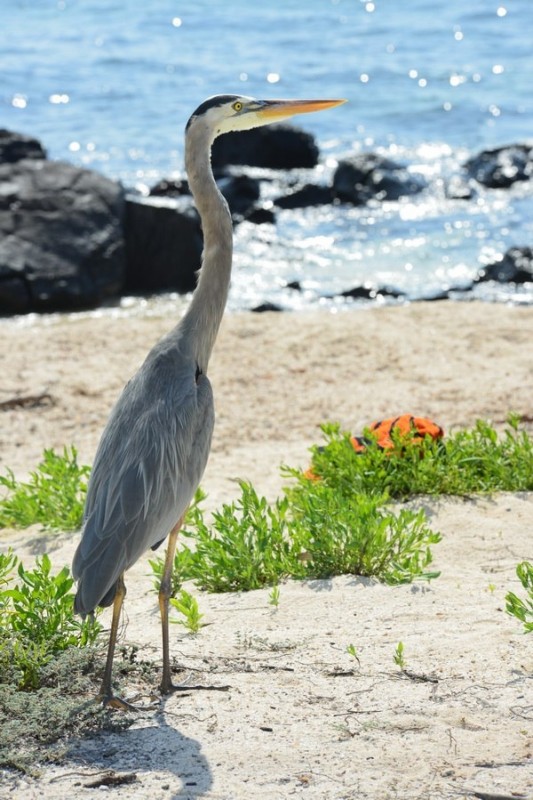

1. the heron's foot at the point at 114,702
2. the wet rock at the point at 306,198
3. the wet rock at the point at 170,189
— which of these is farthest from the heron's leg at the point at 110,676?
the wet rock at the point at 306,198

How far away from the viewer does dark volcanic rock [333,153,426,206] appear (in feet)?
54.4

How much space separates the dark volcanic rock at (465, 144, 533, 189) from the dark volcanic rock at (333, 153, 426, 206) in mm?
925

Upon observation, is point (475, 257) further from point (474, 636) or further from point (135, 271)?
point (474, 636)

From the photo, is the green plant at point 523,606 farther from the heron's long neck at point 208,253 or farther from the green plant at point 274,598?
the heron's long neck at point 208,253

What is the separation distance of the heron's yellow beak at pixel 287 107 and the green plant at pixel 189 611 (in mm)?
2097

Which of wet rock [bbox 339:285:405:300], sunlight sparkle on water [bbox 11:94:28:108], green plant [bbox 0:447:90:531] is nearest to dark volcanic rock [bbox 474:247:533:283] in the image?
wet rock [bbox 339:285:405:300]

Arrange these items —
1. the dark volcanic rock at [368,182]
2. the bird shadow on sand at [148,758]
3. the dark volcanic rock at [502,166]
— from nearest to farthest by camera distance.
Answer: the bird shadow on sand at [148,758] → the dark volcanic rock at [368,182] → the dark volcanic rock at [502,166]

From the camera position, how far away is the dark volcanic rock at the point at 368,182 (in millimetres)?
16578

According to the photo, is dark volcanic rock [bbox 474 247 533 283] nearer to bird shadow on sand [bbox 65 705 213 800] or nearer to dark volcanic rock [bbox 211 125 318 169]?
dark volcanic rock [bbox 211 125 318 169]

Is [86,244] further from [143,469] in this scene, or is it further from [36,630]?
[36,630]

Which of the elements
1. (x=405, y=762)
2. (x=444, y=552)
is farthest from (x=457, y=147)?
(x=405, y=762)

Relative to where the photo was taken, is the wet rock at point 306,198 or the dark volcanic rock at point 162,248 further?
the wet rock at point 306,198

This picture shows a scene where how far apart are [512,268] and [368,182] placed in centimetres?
470

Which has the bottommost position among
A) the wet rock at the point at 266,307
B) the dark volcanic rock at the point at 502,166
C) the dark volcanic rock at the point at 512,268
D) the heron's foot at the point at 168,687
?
the heron's foot at the point at 168,687
